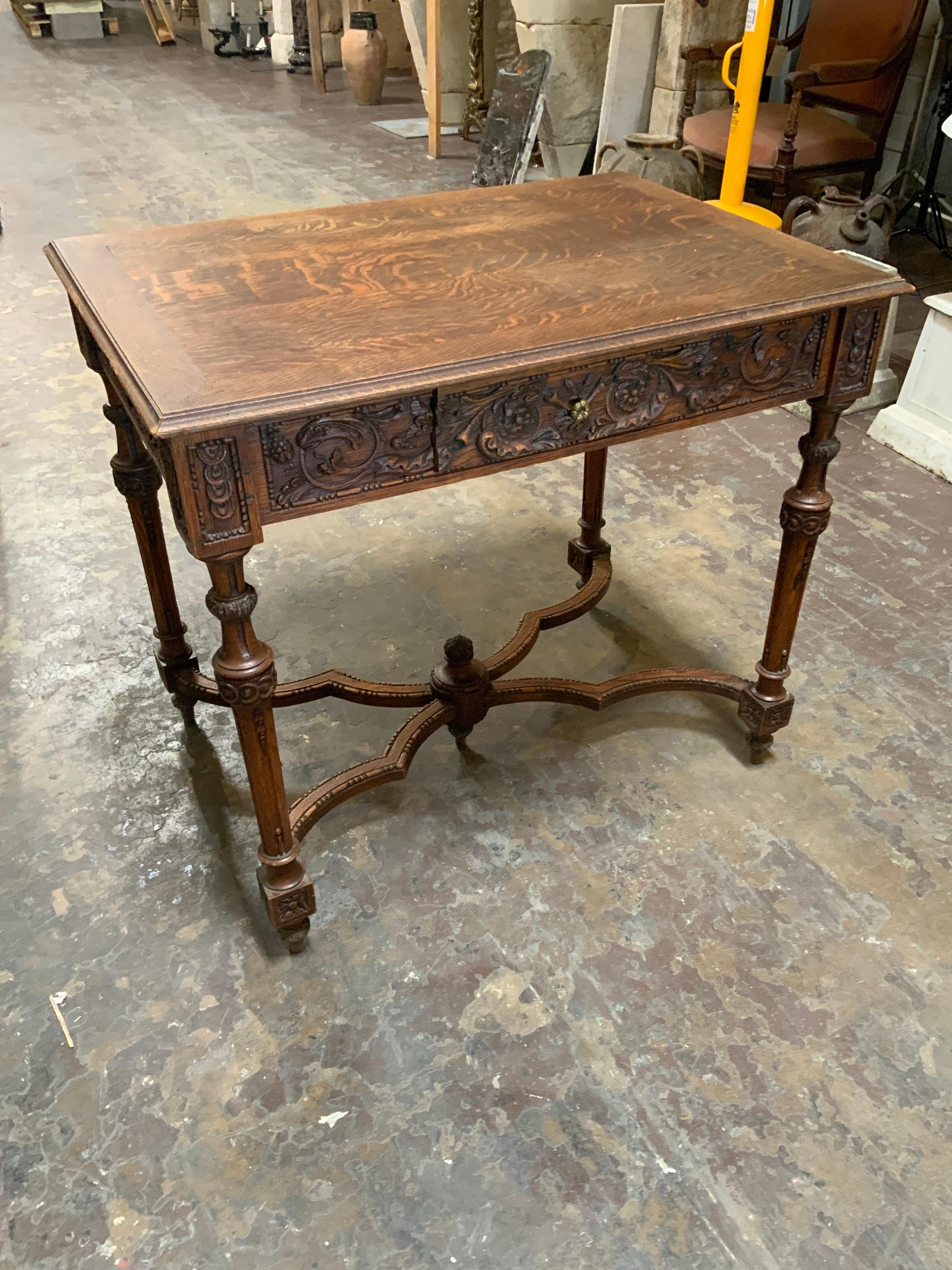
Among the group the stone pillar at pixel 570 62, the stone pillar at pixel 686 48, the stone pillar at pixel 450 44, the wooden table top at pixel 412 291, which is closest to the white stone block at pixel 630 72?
the stone pillar at pixel 686 48

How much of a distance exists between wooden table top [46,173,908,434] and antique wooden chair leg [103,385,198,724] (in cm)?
30

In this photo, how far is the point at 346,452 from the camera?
142 cm

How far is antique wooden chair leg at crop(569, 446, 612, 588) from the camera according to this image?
2576mm

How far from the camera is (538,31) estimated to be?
231 inches

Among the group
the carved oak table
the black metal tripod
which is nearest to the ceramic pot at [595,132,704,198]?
the black metal tripod

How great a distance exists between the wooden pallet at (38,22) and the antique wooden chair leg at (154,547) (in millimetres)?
12919

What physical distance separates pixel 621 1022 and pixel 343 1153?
1.64ft

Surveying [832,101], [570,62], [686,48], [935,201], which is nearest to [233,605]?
[832,101]

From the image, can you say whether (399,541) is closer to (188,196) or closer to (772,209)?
(772,209)

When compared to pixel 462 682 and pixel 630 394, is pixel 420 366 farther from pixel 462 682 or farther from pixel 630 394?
pixel 462 682

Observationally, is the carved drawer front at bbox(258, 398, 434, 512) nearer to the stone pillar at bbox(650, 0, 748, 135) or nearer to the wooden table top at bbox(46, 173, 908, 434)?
the wooden table top at bbox(46, 173, 908, 434)

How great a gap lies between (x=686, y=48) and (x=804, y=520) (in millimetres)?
4237

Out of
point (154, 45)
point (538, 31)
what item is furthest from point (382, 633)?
point (154, 45)

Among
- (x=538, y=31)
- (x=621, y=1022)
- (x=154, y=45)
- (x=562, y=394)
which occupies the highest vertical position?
(x=562, y=394)
